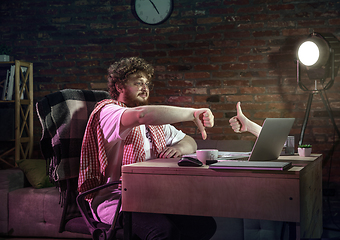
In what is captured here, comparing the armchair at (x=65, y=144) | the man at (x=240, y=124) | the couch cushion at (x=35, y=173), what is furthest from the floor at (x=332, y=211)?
the couch cushion at (x=35, y=173)

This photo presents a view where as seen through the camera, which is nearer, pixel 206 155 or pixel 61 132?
pixel 206 155

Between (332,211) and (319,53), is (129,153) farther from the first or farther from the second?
(332,211)

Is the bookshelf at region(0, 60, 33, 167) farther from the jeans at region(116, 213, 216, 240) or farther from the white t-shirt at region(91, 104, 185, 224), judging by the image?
the jeans at region(116, 213, 216, 240)

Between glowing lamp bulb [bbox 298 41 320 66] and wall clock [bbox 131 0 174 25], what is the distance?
125 cm

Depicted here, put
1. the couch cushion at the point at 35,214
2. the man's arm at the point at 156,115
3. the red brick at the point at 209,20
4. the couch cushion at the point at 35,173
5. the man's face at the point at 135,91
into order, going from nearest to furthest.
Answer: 1. the man's arm at the point at 156,115
2. the man's face at the point at 135,91
3. the couch cushion at the point at 35,214
4. the couch cushion at the point at 35,173
5. the red brick at the point at 209,20

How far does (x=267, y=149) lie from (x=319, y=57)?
5.07 ft

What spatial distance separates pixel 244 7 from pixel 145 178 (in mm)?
2263

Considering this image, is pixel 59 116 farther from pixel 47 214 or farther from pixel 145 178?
pixel 47 214

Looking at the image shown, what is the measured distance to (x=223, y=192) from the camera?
1.16m

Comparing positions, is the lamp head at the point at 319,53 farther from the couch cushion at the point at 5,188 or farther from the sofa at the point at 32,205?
the couch cushion at the point at 5,188

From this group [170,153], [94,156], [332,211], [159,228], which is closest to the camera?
[159,228]

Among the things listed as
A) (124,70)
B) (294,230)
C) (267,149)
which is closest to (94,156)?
(124,70)

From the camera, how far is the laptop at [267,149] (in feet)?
3.76

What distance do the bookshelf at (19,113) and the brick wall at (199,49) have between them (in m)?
0.11
